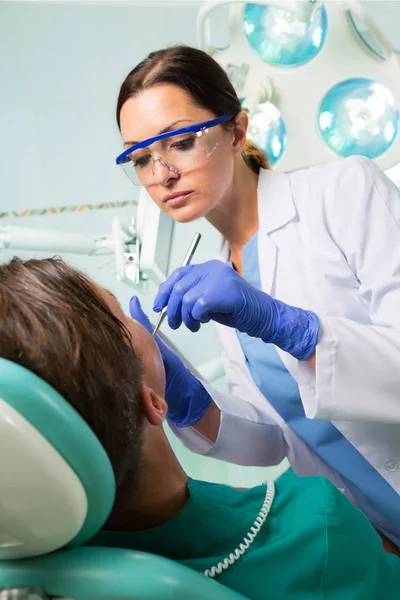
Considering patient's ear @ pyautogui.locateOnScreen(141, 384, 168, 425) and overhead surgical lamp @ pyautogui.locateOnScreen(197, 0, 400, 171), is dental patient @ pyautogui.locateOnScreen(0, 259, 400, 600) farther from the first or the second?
overhead surgical lamp @ pyautogui.locateOnScreen(197, 0, 400, 171)

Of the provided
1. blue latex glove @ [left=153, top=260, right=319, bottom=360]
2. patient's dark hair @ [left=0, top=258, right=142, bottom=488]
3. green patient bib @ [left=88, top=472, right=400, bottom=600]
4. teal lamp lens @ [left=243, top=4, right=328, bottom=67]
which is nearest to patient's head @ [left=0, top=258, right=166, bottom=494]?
patient's dark hair @ [left=0, top=258, right=142, bottom=488]

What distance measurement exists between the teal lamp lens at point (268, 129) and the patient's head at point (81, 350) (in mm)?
1036

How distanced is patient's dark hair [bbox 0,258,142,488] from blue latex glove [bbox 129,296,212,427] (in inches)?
20.9

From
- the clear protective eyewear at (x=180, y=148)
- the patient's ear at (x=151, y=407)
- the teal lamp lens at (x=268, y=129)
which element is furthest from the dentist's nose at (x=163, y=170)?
the patient's ear at (x=151, y=407)

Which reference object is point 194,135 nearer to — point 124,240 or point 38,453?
point 124,240

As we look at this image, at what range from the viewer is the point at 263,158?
1696mm

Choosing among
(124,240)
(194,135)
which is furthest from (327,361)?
(124,240)

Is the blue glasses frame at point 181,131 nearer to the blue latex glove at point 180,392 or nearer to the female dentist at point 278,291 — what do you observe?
the female dentist at point 278,291

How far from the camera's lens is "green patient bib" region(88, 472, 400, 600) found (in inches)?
34.4

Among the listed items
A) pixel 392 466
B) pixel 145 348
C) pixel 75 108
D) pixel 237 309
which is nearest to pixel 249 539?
pixel 145 348

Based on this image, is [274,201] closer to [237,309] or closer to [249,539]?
[237,309]

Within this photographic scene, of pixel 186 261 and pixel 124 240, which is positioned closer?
pixel 186 261

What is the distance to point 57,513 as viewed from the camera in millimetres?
624

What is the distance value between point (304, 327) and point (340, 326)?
0.24 feet
